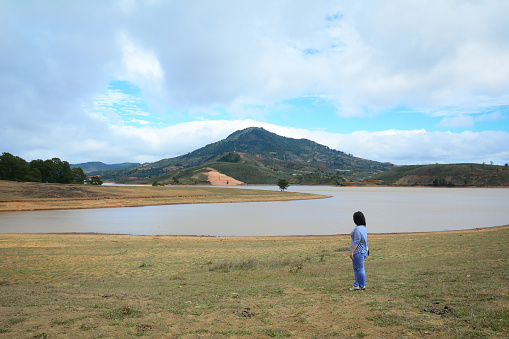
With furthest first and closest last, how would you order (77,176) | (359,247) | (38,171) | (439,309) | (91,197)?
(77,176) → (38,171) → (91,197) → (359,247) → (439,309)

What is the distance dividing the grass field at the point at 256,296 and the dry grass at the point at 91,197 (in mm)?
53560

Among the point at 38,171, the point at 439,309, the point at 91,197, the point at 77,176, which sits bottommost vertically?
the point at 91,197

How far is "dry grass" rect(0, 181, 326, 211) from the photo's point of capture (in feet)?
208

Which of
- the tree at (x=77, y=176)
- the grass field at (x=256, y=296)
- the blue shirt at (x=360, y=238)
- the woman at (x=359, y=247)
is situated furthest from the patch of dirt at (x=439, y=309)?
the tree at (x=77, y=176)

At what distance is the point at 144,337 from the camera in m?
6.34

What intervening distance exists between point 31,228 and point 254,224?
26.2 meters

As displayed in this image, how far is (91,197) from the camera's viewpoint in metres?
75.9

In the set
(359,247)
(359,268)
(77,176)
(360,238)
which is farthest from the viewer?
(77,176)

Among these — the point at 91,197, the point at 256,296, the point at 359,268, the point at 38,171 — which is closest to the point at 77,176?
the point at 38,171

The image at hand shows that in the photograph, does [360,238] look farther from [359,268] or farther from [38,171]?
[38,171]

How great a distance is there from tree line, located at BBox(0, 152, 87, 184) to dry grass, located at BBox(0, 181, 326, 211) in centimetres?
1770

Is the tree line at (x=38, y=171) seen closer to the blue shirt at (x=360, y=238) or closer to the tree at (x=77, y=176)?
the tree at (x=77, y=176)

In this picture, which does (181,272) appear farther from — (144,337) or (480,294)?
(480,294)

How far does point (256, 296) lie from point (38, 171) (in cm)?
10301
